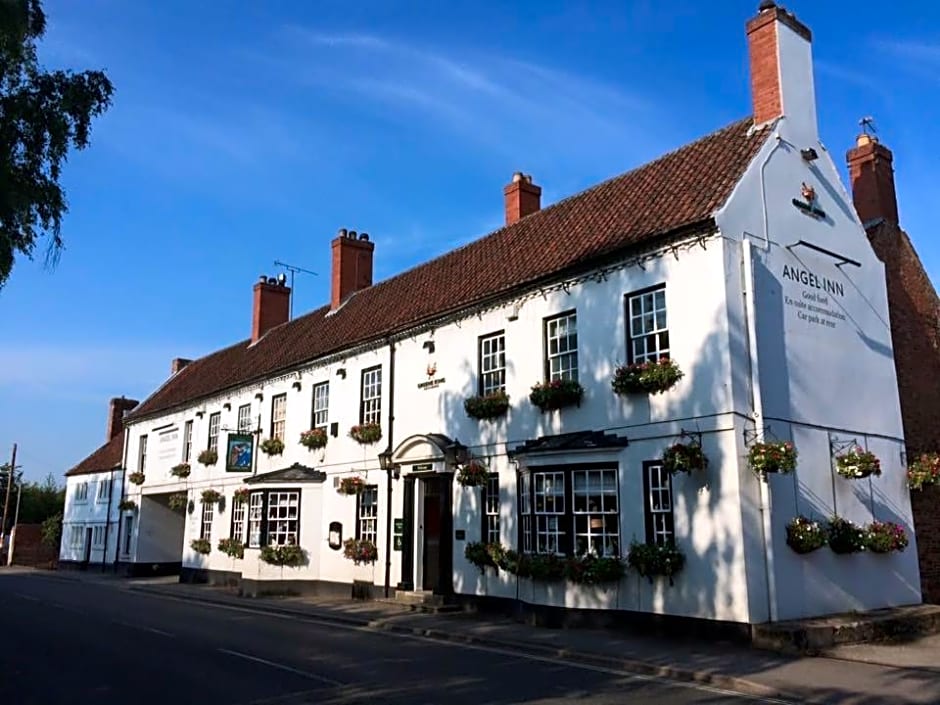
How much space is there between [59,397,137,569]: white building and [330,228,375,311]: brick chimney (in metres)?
17.0

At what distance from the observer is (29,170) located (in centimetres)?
1057

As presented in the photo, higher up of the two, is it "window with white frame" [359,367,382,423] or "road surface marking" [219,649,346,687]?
"window with white frame" [359,367,382,423]

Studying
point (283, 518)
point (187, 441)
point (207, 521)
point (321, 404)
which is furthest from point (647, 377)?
point (187, 441)

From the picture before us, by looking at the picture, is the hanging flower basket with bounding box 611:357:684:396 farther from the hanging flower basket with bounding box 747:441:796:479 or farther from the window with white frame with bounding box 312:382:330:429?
the window with white frame with bounding box 312:382:330:429

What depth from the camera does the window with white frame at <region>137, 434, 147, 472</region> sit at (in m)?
38.4

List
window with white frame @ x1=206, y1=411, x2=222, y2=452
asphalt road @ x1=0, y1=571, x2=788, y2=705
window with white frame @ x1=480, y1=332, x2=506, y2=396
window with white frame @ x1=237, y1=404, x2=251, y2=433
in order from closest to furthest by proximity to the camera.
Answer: asphalt road @ x1=0, y1=571, x2=788, y2=705 < window with white frame @ x1=480, y1=332, x2=506, y2=396 < window with white frame @ x1=237, y1=404, x2=251, y2=433 < window with white frame @ x1=206, y1=411, x2=222, y2=452

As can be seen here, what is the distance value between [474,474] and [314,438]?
798cm

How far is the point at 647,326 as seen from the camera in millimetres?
15727

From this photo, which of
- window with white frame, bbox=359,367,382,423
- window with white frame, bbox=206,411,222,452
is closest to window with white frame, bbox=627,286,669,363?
window with white frame, bbox=359,367,382,423

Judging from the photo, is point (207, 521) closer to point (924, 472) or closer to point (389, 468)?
point (389, 468)

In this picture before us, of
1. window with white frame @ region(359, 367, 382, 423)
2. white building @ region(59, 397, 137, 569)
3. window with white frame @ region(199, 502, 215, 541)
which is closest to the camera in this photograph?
window with white frame @ region(359, 367, 382, 423)

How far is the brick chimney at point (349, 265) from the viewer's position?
96.8 feet

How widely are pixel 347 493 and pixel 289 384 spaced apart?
577cm

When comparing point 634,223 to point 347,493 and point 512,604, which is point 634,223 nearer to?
point 512,604
